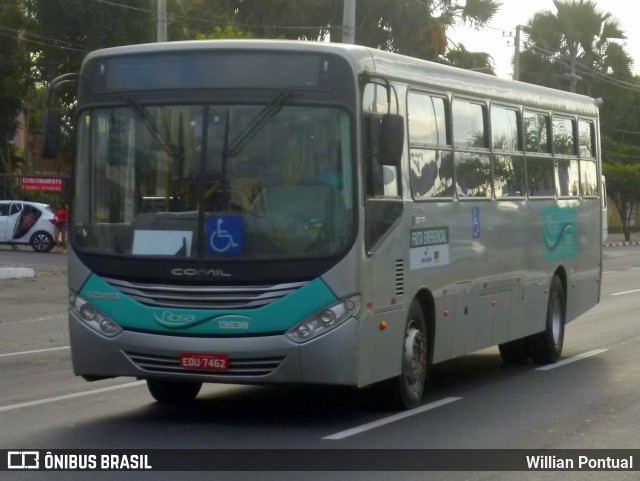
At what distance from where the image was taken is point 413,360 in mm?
10953

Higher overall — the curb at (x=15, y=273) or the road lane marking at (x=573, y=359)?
the curb at (x=15, y=273)

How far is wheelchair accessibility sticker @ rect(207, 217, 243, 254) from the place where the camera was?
9.77 m

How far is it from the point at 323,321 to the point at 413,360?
151 centimetres

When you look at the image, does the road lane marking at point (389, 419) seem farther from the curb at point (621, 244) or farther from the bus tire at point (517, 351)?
the curb at point (621, 244)

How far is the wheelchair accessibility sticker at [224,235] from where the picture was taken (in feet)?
32.1

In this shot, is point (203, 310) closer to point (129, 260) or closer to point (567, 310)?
point (129, 260)

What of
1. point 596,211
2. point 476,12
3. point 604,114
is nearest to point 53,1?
point 476,12

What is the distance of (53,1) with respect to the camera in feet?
152

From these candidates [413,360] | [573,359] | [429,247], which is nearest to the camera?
[413,360]

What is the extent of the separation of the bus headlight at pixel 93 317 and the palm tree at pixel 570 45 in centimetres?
4631

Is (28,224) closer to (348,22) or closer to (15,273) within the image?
(15,273)

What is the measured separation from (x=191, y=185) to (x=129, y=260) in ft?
2.43

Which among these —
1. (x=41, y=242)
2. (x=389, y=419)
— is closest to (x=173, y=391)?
(x=389, y=419)

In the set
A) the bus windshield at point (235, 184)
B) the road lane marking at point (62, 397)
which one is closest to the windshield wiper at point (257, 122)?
the bus windshield at point (235, 184)
